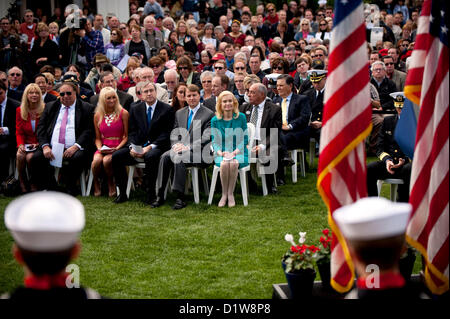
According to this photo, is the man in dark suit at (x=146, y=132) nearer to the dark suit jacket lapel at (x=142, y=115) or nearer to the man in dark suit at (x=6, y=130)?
the dark suit jacket lapel at (x=142, y=115)

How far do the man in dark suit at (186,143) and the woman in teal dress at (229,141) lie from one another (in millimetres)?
253

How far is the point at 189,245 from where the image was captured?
22.7ft

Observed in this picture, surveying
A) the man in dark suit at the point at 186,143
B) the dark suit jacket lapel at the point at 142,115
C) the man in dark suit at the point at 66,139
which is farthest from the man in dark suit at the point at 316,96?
the man in dark suit at the point at 66,139

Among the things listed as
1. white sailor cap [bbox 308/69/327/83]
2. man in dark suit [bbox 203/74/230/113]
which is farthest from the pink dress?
white sailor cap [bbox 308/69/327/83]

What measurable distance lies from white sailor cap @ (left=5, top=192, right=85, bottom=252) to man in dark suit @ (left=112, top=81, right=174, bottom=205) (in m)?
6.61

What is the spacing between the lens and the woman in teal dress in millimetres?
8711

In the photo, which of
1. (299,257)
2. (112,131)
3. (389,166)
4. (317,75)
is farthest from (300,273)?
(317,75)

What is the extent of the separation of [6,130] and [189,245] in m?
4.72

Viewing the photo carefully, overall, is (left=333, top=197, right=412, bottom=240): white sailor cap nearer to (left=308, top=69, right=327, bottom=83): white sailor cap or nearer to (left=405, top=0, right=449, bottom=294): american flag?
(left=405, top=0, right=449, bottom=294): american flag

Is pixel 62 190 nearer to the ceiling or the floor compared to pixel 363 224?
nearer to the floor

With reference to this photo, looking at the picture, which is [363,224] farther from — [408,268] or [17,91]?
[17,91]
